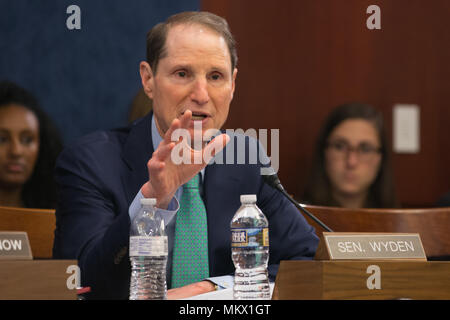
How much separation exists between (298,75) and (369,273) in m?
2.52

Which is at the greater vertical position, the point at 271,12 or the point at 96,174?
the point at 271,12

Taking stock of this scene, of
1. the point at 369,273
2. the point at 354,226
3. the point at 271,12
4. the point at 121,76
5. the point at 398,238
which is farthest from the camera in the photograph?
the point at 271,12

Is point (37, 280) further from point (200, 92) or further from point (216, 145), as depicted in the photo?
point (200, 92)

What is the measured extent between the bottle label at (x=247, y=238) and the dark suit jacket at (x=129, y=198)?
6.1 inches

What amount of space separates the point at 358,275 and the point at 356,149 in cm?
225

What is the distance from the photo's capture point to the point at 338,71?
375 cm

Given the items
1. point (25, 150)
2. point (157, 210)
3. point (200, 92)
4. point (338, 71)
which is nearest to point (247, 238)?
point (157, 210)

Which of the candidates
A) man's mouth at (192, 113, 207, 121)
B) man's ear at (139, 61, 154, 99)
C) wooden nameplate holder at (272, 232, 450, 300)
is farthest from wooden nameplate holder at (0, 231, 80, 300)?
man's ear at (139, 61, 154, 99)

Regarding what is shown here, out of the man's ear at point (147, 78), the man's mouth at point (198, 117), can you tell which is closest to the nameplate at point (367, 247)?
the man's mouth at point (198, 117)

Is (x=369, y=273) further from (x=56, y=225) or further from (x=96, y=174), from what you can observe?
(x=56, y=225)

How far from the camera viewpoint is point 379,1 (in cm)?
378

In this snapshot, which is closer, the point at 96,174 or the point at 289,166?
the point at 96,174

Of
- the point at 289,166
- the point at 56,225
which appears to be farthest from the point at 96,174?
the point at 289,166

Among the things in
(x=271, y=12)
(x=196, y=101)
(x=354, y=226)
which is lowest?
(x=354, y=226)
